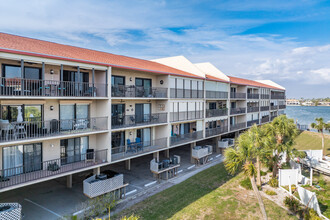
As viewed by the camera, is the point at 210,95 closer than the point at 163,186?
No

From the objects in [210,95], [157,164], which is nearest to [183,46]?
[210,95]

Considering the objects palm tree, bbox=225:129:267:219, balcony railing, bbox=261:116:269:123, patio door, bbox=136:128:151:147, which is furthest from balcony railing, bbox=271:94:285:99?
palm tree, bbox=225:129:267:219

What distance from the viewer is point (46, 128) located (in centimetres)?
1505

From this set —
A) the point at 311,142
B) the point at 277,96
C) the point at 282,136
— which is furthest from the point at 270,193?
the point at 277,96

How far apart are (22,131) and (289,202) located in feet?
64.1

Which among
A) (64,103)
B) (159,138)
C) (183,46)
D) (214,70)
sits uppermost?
(183,46)

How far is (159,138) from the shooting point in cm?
2305

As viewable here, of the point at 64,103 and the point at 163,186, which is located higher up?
the point at 64,103

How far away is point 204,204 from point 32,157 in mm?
12572

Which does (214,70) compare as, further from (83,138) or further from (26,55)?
(26,55)

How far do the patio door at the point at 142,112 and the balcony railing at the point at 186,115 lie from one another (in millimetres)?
2550

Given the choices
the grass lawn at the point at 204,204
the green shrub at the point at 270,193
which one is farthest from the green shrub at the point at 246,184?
the green shrub at the point at 270,193

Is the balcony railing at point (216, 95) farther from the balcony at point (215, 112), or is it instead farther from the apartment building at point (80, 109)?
the balcony at point (215, 112)

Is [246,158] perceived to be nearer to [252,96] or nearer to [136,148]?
[136,148]
